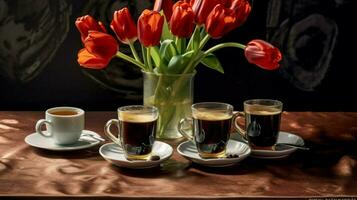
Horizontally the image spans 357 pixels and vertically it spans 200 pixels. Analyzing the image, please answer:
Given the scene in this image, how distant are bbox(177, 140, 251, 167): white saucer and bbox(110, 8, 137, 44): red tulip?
11.5 inches

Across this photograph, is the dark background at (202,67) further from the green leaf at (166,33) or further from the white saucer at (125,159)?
the white saucer at (125,159)

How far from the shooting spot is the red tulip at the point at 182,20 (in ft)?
4.60

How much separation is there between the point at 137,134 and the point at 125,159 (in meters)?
0.07

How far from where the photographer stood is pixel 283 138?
5.08 ft

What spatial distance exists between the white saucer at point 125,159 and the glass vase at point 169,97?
0.34 ft

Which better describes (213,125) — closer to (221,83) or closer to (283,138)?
(283,138)

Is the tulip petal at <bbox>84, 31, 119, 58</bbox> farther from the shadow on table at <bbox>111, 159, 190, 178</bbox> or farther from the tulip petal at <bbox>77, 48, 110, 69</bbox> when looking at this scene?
the shadow on table at <bbox>111, 159, 190, 178</bbox>

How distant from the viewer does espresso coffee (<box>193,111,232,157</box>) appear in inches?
53.7

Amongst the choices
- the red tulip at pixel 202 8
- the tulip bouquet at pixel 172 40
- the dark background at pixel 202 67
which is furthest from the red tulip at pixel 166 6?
the dark background at pixel 202 67

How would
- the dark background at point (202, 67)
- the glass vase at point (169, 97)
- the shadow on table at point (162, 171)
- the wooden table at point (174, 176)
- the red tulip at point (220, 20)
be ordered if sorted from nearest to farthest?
1. the wooden table at point (174, 176)
2. the shadow on table at point (162, 171)
3. the red tulip at point (220, 20)
4. the glass vase at point (169, 97)
5. the dark background at point (202, 67)

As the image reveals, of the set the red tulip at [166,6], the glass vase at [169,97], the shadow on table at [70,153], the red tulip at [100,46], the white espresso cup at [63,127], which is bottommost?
the shadow on table at [70,153]

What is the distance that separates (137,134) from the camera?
52.8 inches

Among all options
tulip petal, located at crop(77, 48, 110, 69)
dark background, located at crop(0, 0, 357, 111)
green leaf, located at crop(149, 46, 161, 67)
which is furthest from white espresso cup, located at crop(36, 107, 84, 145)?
dark background, located at crop(0, 0, 357, 111)

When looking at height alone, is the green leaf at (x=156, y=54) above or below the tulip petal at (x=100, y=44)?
below
